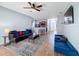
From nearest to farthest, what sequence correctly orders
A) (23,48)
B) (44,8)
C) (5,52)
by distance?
(5,52), (23,48), (44,8)

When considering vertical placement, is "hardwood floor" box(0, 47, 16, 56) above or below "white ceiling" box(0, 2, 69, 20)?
below

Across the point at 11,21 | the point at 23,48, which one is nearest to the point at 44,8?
the point at 11,21

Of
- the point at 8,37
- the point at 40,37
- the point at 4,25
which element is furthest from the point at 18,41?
the point at 40,37

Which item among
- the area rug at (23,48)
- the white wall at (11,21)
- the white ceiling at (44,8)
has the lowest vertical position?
the area rug at (23,48)

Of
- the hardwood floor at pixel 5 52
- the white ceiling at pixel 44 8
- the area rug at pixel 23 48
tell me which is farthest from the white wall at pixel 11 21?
the area rug at pixel 23 48

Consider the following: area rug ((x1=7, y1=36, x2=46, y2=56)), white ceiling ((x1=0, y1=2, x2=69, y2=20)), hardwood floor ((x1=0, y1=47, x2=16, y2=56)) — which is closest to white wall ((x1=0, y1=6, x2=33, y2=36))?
white ceiling ((x1=0, y1=2, x2=69, y2=20))

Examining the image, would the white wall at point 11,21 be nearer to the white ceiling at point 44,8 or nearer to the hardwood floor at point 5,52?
the white ceiling at point 44,8

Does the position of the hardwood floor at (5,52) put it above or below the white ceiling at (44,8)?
below

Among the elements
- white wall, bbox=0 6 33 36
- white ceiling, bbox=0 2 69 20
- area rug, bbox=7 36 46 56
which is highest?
white ceiling, bbox=0 2 69 20

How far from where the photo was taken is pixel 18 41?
415cm

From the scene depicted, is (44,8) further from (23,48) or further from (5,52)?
(5,52)

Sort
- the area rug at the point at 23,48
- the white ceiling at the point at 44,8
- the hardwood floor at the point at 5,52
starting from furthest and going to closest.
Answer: the white ceiling at the point at 44,8, the area rug at the point at 23,48, the hardwood floor at the point at 5,52

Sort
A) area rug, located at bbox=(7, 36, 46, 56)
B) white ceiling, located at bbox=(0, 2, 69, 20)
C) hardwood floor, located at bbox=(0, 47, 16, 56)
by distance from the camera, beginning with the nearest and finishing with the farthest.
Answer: hardwood floor, located at bbox=(0, 47, 16, 56) < area rug, located at bbox=(7, 36, 46, 56) < white ceiling, located at bbox=(0, 2, 69, 20)

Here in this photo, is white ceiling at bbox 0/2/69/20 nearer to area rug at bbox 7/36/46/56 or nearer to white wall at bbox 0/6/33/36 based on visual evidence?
white wall at bbox 0/6/33/36
